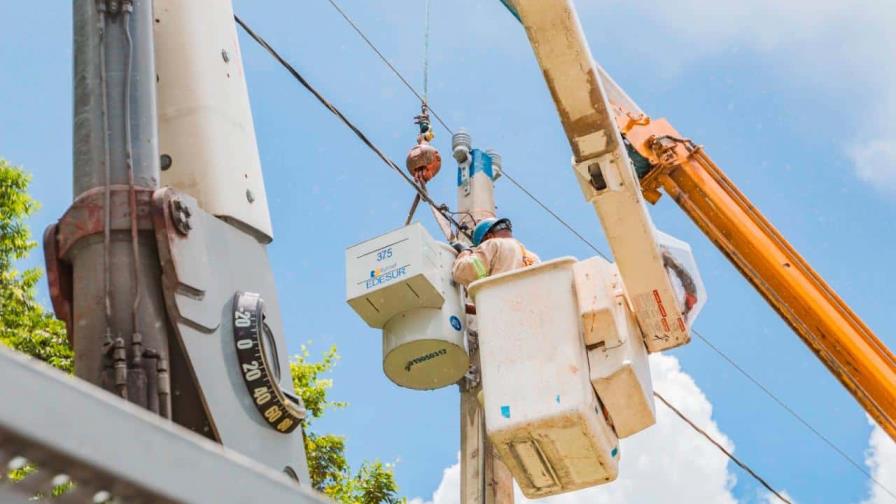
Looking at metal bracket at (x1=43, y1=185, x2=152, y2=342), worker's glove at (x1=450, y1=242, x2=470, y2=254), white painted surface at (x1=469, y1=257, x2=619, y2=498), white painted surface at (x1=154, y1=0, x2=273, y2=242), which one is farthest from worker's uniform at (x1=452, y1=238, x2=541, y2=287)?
metal bracket at (x1=43, y1=185, x2=152, y2=342)

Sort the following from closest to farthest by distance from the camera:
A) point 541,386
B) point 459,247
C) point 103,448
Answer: point 103,448, point 541,386, point 459,247

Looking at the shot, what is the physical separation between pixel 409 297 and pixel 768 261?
409 centimetres

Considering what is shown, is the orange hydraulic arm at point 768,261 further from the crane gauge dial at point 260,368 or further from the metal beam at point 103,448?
the metal beam at point 103,448

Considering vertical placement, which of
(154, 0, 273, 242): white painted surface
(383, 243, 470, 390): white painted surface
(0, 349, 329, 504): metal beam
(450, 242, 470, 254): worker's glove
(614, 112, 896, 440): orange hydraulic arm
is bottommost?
(0, 349, 329, 504): metal beam

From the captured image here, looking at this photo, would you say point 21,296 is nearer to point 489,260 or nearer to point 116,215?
point 489,260

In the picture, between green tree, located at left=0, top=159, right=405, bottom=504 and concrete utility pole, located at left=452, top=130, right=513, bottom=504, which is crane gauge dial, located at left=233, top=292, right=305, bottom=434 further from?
green tree, located at left=0, top=159, right=405, bottom=504

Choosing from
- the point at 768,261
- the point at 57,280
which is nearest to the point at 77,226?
the point at 57,280

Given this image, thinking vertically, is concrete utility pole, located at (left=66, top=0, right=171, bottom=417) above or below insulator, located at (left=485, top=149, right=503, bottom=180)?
below

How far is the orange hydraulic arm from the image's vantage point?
9.52 meters

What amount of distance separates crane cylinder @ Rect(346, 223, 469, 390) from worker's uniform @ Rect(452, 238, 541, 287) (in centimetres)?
9

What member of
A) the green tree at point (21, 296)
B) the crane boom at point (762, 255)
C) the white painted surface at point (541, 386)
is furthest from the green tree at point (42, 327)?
the white painted surface at point (541, 386)

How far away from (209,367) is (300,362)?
987cm

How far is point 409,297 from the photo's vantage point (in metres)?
7.01

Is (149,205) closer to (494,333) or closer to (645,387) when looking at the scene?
(494,333)
